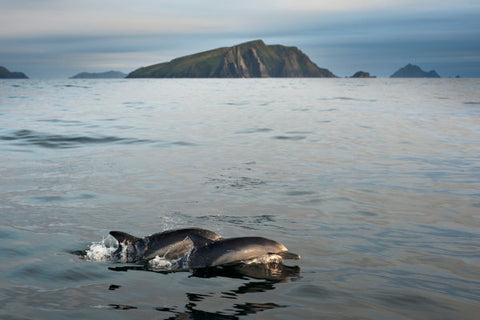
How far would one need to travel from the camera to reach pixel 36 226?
38.9 feet

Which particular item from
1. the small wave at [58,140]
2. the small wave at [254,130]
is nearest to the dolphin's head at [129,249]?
the small wave at [58,140]

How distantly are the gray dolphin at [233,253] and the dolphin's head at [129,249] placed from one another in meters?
1.00

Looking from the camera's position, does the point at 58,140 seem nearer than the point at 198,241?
No

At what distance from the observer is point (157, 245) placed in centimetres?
954

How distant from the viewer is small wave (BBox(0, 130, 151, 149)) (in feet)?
88.0

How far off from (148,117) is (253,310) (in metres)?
38.9

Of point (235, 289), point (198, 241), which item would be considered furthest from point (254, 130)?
point (235, 289)

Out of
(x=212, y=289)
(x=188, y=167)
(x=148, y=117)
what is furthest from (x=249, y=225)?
(x=148, y=117)

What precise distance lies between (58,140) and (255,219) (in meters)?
20.0

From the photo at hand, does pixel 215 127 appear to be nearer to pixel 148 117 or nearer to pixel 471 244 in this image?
pixel 148 117

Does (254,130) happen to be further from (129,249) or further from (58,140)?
(129,249)

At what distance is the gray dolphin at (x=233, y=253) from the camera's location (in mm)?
→ 9141

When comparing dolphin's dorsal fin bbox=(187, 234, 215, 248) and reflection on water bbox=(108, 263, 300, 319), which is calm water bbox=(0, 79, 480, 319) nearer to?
reflection on water bbox=(108, 263, 300, 319)

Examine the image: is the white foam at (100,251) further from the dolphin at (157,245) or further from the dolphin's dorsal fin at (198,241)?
the dolphin's dorsal fin at (198,241)
